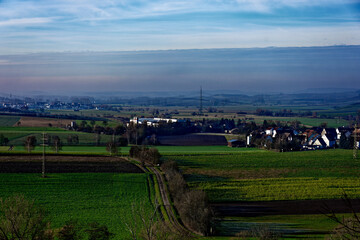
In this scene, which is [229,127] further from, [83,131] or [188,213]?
[188,213]

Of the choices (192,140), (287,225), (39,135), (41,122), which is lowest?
(192,140)

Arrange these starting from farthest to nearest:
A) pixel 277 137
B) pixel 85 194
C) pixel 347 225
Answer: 1. pixel 277 137
2. pixel 85 194
3. pixel 347 225

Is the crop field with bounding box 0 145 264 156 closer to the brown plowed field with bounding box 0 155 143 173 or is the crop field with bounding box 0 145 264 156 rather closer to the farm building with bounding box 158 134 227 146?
the farm building with bounding box 158 134 227 146

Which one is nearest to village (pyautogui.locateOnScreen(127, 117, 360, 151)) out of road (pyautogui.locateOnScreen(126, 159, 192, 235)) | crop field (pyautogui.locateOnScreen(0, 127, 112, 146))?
crop field (pyautogui.locateOnScreen(0, 127, 112, 146))

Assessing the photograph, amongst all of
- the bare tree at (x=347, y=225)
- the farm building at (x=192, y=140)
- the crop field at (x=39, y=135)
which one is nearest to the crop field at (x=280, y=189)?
the bare tree at (x=347, y=225)

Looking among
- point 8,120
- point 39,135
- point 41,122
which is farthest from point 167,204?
point 8,120

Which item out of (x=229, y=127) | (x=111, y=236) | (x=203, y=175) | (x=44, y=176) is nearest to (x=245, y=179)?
(x=203, y=175)

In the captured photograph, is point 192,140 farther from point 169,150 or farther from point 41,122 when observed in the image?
point 41,122
